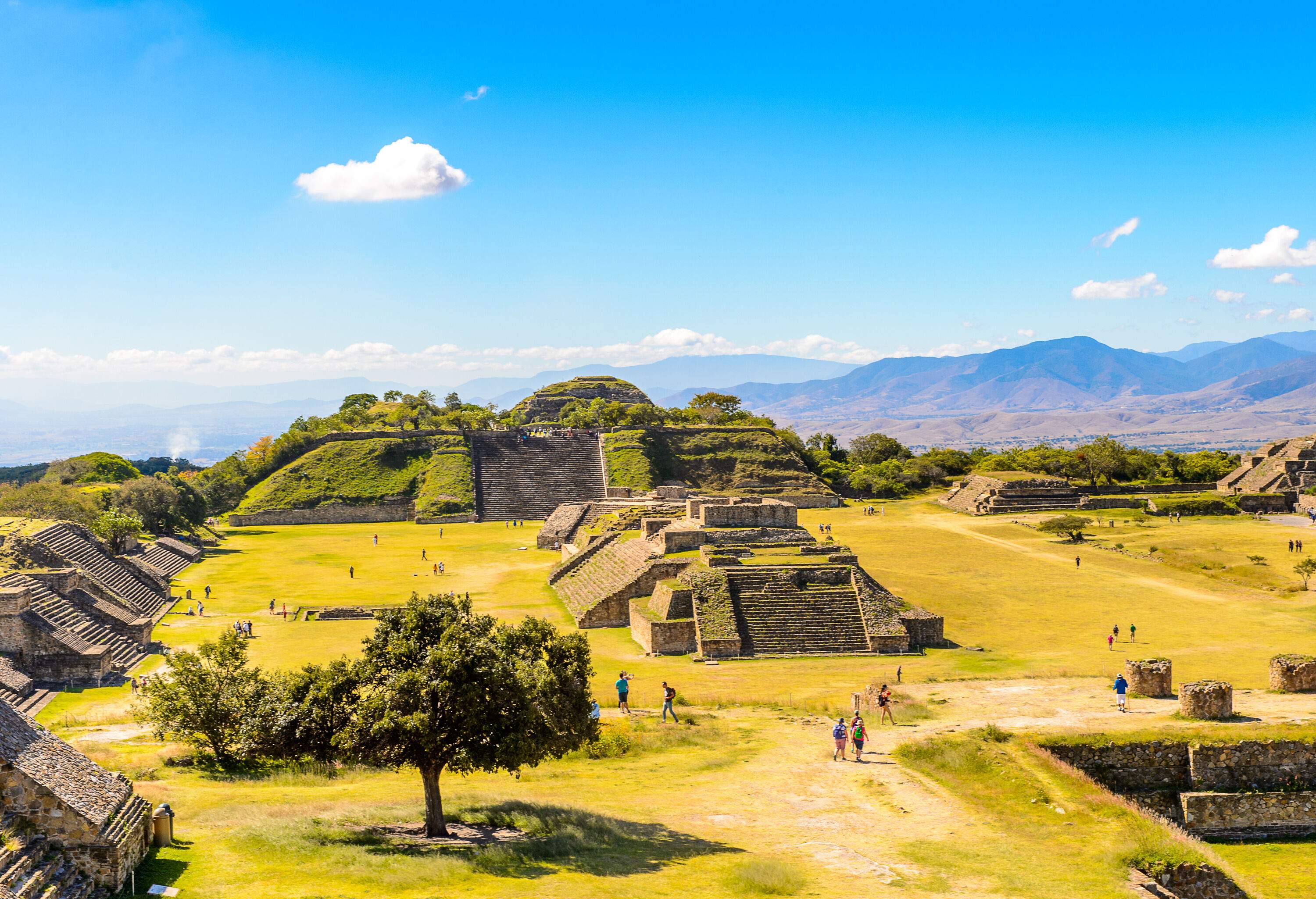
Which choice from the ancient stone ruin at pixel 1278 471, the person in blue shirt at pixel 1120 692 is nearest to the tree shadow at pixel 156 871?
the person in blue shirt at pixel 1120 692

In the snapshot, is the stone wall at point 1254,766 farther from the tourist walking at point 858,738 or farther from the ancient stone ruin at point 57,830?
the ancient stone ruin at point 57,830

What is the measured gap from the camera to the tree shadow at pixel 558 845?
15.2m

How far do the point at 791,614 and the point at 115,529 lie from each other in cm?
3942

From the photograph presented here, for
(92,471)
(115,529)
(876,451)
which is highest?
(92,471)

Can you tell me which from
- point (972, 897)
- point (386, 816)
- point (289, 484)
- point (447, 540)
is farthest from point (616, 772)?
point (289, 484)

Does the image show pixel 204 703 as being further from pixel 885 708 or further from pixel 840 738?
pixel 885 708

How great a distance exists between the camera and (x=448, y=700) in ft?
51.5

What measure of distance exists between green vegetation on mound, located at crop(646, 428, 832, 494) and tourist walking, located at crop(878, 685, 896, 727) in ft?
228

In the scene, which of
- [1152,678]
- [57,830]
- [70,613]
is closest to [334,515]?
[70,613]

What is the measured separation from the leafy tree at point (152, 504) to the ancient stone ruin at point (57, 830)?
55762mm

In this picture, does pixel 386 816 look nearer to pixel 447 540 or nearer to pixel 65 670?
pixel 65 670

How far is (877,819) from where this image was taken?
18516mm

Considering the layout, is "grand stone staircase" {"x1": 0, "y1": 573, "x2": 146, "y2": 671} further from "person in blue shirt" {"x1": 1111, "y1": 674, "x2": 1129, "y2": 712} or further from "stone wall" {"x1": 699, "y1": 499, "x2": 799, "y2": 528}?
"person in blue shirt" {"x1": 1111, "y1": 674, "x2": 1129, "y2": 712}

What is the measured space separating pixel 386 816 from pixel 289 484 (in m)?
75.5
